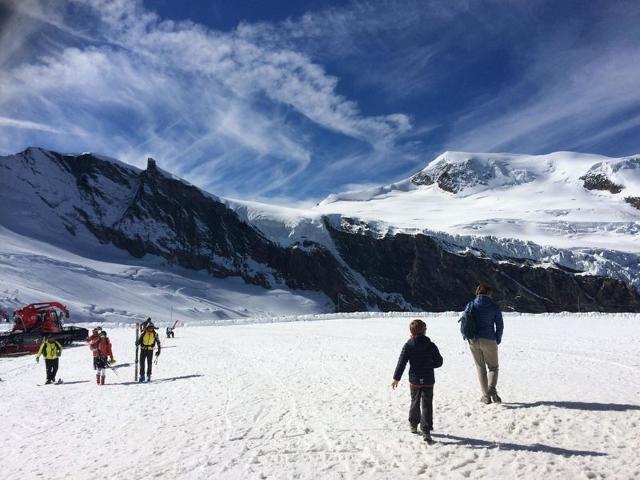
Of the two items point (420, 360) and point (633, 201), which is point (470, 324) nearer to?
point (420, 360)

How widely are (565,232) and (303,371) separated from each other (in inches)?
5029

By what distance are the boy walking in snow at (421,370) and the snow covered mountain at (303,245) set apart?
90.6 m

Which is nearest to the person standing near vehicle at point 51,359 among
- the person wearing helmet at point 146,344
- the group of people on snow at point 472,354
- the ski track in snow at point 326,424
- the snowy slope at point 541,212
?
the ski track in snow at point 326,424

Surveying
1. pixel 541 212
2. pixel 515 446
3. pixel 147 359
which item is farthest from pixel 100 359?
pixel 541 212

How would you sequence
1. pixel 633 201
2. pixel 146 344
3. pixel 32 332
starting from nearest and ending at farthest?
pixel 146 344
pixel 32 332
pixel 633 201

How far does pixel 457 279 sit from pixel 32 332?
10094cm

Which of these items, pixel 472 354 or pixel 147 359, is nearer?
pixel 472 354

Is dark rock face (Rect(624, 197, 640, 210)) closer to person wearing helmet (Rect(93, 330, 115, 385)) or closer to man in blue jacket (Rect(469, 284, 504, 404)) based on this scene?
man in blue jacket (Rect(469, 284, 504, 404))

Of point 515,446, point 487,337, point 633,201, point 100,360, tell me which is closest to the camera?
point 515,446

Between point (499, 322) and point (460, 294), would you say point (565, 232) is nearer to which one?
point (460, 294)

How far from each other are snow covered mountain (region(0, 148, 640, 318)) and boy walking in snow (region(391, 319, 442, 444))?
9064 centimetres

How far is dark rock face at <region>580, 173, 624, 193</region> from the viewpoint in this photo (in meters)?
190

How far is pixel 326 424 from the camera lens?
874 cm

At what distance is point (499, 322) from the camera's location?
893 centimetres
